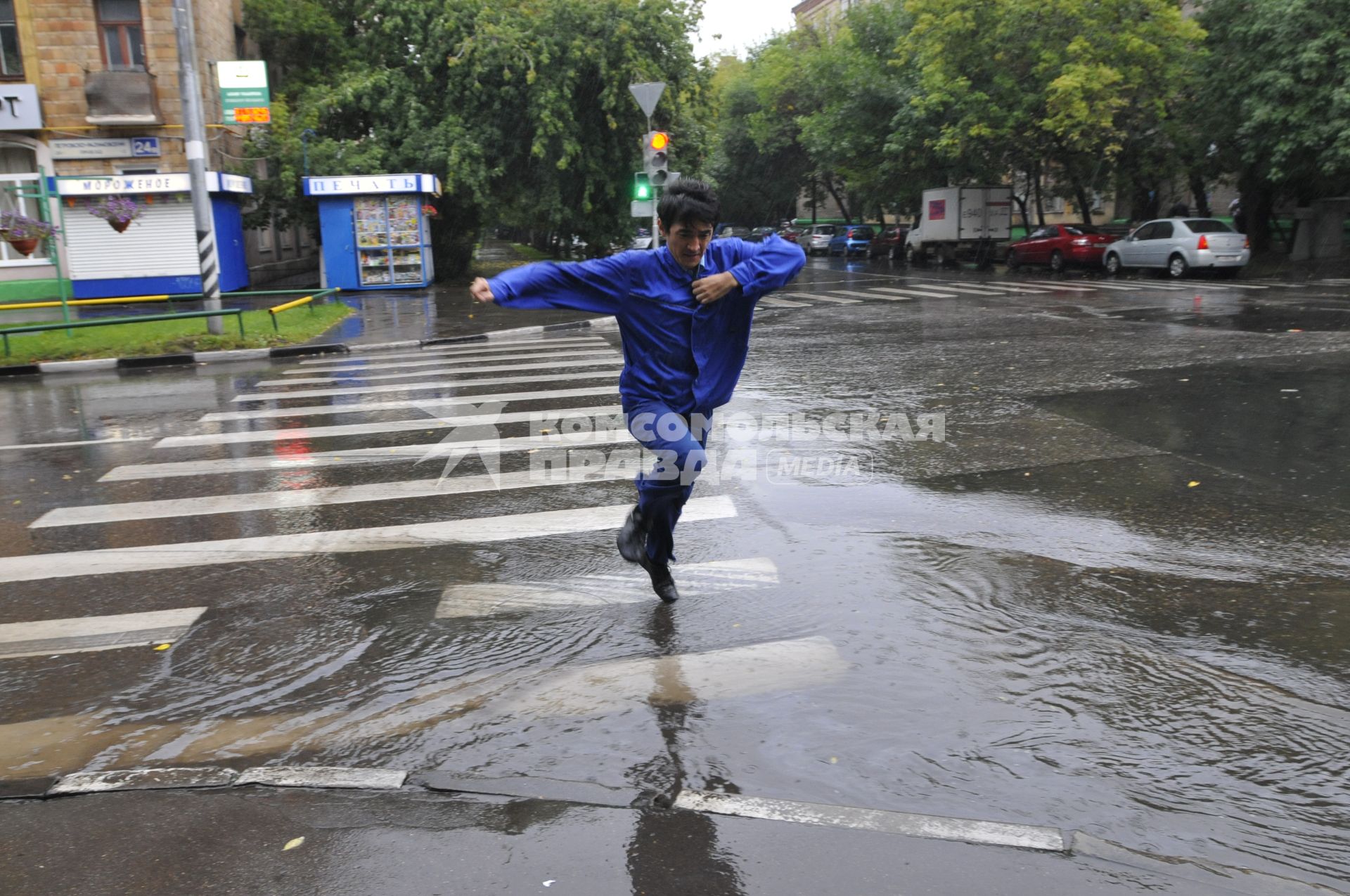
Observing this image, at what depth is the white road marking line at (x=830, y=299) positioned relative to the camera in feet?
74.1

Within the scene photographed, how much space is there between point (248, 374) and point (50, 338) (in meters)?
5.26

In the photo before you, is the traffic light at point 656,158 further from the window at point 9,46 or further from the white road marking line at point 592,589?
the window at point 9,46

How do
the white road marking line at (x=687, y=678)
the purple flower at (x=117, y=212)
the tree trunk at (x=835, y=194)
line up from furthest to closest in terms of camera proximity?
the tree trunk at (x=835, y=194)
the purple flower at (x=117, y=212)
the white road marking line at (x=687, y=678)

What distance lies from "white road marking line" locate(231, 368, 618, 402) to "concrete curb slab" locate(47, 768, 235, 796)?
8.42 meters

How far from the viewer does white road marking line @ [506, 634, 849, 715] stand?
4109mm

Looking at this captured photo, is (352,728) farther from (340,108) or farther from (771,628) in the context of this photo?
(340,108)

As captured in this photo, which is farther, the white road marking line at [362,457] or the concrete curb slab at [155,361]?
the concrete curb slab at [155,361]

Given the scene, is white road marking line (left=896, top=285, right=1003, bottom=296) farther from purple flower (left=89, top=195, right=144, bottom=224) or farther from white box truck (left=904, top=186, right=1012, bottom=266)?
purple flower (left=89, top=195, right=144, bottom=224)

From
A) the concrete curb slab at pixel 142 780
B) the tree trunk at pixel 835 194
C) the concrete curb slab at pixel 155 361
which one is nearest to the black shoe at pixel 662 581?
the concrete curb slab at pixel 142 780

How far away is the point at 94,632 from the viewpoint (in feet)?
16.8

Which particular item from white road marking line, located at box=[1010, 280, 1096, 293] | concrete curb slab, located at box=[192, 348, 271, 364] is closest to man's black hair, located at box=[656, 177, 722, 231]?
concrete curb slab, located at box=[192, 348, 271, 364]

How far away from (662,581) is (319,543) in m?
2.39

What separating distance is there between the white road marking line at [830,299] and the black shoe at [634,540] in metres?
17.8

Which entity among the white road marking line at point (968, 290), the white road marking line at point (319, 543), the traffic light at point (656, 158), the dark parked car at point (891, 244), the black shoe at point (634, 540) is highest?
the traffic light at point (656, 158)
